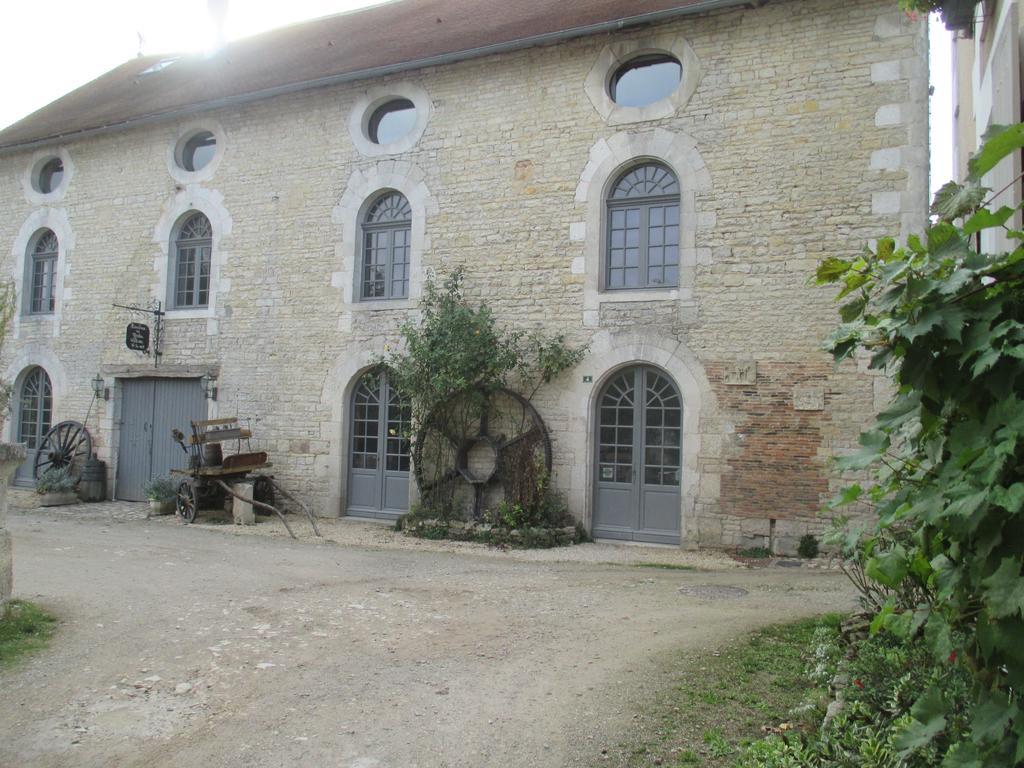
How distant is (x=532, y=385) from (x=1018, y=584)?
8.26 m

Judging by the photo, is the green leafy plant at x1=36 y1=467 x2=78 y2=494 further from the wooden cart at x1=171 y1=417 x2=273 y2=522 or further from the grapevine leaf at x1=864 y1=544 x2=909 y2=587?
the grapevine leaf at x1=864 y1=544 x2=909 y2=587

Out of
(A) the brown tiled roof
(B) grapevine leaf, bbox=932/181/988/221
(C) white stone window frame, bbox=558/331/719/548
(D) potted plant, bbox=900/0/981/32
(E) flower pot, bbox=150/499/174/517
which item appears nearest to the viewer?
(B) grapevine leaf, bbox=932/181/988/221

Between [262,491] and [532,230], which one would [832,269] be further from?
[262,491]

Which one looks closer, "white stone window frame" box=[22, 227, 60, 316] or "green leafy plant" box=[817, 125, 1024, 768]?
"green leafy plant" box=[817, 125, 1024, 768]

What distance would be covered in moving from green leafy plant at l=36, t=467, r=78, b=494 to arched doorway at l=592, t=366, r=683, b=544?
8639 millimetres

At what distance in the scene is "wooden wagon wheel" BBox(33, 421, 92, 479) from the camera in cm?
1313

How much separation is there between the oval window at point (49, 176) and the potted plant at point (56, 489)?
5.37m

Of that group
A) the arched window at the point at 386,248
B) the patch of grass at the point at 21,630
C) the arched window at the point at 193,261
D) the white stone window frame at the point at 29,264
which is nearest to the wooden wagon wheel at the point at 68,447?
the white stone window frame at the point at 29,264

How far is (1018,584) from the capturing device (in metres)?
1.55

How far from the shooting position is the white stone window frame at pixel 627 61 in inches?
366

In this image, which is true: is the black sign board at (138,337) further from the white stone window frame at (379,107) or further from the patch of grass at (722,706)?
the patch of grass at (722,706)

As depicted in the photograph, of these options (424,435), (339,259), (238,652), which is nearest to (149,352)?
(339,259)

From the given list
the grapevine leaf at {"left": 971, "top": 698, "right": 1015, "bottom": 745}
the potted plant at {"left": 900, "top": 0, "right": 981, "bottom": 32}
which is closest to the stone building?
the potted plant at {"left": 900, "top": 0, "right": 981, "bottom": 32}

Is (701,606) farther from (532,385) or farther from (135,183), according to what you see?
(135,183)
